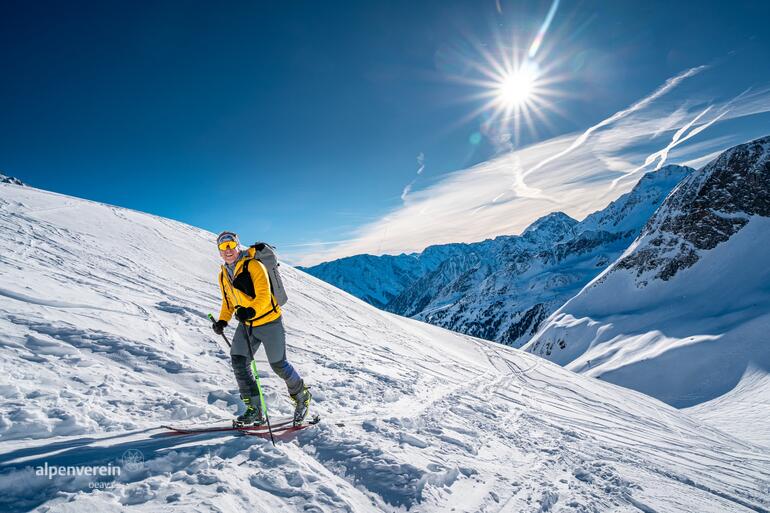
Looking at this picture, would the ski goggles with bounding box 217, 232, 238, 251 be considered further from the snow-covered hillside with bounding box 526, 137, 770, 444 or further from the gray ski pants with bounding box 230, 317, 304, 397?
the snow-covered hillside with bounding box 526, 137, 770, 444

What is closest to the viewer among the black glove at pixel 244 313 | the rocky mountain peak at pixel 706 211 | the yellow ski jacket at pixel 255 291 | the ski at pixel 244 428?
the ski at pixel 244 428

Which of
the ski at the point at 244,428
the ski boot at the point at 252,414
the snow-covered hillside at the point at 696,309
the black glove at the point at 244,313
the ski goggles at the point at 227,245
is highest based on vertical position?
the snow-covered hillside at the point at 696,309

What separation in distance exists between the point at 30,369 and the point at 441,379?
907 centimetres

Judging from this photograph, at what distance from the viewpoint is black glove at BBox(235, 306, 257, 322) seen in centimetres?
476

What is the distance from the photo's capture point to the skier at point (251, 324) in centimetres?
491

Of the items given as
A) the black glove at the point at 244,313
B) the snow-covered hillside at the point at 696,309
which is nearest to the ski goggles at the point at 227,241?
the black glove at the point at 244,313

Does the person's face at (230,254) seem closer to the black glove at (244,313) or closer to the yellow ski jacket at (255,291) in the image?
the yellow ski jacket at (255,291)

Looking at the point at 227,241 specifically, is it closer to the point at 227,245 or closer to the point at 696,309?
the point at 227,245

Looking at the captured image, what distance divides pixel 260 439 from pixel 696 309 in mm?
83435

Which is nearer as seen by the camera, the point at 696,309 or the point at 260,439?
the point at 260,439

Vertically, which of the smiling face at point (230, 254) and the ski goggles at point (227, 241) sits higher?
the ski goggles at point (227, 241)

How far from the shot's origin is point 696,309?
63.8 metres

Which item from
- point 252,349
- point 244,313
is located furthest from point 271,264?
point 252,349

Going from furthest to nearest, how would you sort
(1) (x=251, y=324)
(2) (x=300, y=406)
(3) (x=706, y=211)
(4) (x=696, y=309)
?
(3) (x=706, y=211), (4) (x=696, y=309), (2) (x=300, y=406), (1) (x=251, y=324)
